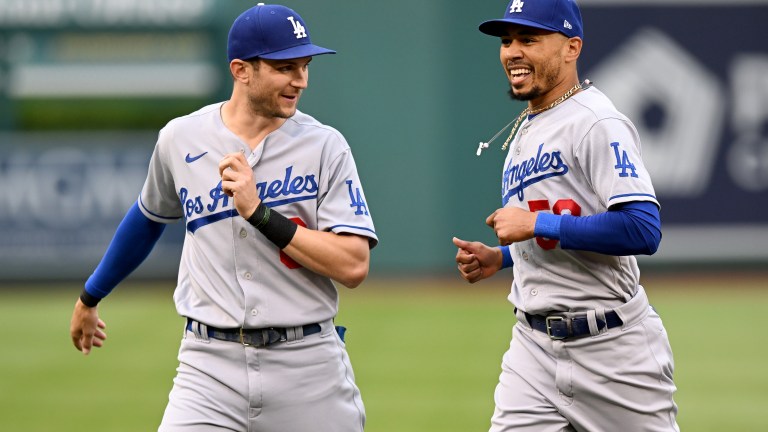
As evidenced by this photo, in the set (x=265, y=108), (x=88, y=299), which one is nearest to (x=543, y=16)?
(x=265, y=108)

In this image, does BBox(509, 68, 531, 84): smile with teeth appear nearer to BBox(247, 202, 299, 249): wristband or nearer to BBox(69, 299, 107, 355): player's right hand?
BBox(247, 202, 299, 249): wristband

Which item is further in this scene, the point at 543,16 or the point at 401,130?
the point at 401,130

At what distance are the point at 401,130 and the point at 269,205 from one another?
10079 millimetres

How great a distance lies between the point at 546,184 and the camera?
4777 mm

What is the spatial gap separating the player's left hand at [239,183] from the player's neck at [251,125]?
289 mm

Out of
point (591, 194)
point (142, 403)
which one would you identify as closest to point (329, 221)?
point (591, 194)

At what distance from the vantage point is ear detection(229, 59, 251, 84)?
189 inches

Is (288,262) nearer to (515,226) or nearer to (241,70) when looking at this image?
(241,70)

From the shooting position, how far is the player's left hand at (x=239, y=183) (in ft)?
14.9

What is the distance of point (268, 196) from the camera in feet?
15.6

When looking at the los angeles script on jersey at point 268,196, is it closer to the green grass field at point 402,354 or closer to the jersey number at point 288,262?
the jersey number at point 288,262

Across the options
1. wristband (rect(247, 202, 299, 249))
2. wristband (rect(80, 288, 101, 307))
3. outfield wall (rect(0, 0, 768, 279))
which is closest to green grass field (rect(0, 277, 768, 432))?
outfield wall (rect(0, 0, 768, 279))

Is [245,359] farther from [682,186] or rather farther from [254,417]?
[682,186]

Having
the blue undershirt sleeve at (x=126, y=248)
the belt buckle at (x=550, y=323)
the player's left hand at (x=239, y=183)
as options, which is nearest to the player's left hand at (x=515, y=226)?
the belt buckle at (x=550, y=323)
